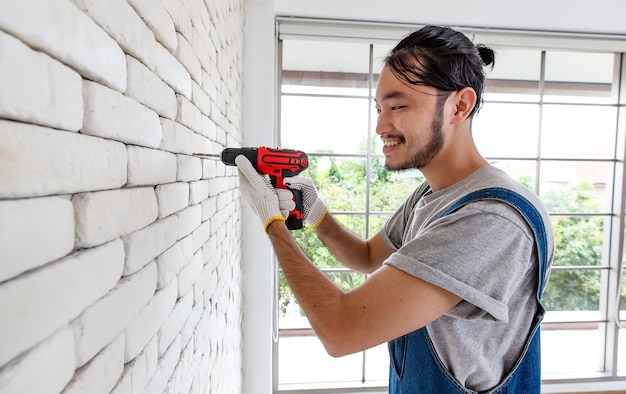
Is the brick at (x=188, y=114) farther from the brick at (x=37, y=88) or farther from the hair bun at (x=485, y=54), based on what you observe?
the hair bun at (x=485, y=54)

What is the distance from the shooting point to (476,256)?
2.54ft

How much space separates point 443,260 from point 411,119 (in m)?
0.47

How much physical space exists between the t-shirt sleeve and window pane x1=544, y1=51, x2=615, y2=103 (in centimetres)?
243

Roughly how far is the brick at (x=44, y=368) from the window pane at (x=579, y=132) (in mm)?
3140

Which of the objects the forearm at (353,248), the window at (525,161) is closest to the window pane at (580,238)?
the window at (525,161)

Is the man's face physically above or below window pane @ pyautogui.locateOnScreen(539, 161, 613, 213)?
above

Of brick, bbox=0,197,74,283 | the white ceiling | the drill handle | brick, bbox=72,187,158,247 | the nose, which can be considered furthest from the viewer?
the white ceiling

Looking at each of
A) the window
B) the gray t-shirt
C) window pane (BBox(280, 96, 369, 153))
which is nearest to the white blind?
the window

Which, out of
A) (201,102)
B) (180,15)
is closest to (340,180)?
(201,102)

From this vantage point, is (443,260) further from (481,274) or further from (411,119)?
(411,119)

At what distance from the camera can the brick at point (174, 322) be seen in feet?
2.19

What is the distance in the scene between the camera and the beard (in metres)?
1.03

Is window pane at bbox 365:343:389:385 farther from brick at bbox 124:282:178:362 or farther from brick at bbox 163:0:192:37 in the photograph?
brick at bbox 163:0:192:37

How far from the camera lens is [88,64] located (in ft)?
1.23
